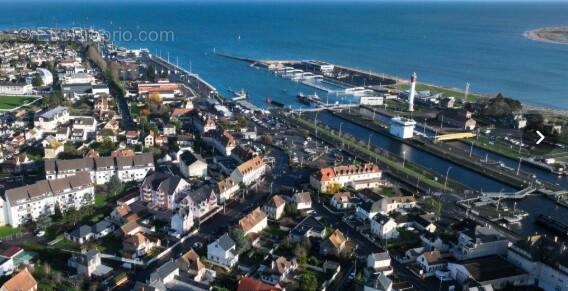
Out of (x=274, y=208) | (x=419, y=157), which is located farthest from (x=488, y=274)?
(x=419, y=157)

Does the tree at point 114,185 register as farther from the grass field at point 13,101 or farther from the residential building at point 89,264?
the grass field at point 13,101

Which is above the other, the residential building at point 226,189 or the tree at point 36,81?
the tree at point 36,81

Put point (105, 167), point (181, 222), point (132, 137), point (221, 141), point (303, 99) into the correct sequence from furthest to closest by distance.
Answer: point (303, 99) → point (132, 137) → point (221, 141) → point (105, 167) → point (181, 222)

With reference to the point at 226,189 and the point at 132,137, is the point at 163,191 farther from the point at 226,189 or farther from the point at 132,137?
the point at 132,137

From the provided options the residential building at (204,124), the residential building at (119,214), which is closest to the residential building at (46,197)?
the residential building at (119,214)

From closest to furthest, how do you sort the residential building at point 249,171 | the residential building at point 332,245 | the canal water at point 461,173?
the residential building at point 332,245
the canal water at point 461,173
the residential building at point 249,171

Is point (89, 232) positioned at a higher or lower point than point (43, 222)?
lower

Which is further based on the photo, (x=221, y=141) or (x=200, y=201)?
(x=221, y=141)
